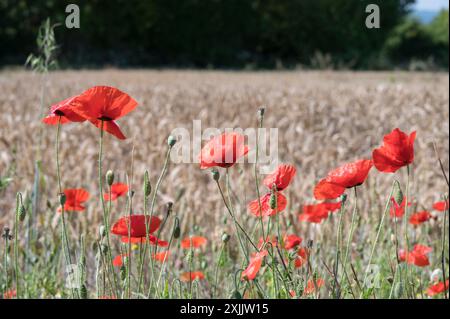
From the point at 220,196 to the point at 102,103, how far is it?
5.96 feet

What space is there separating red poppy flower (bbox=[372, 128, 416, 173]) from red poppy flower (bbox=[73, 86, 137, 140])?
42cm

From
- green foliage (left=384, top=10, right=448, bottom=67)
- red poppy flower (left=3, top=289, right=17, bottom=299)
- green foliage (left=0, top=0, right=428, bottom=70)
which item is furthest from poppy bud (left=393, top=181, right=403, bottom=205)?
green foliage (left=384, top=10, right=448, bottom=67)

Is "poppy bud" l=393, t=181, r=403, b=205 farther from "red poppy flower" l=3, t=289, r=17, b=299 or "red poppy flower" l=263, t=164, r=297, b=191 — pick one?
"red poppy flower" l=3, t=289, r=17, b=299

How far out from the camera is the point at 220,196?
9.64 feet

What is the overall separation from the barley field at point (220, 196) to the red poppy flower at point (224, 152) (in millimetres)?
83

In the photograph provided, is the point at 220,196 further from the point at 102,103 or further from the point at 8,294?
the point at 102,103

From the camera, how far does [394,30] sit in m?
28.0

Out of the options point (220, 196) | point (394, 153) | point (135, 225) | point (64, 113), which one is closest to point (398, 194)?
point (394, 153)

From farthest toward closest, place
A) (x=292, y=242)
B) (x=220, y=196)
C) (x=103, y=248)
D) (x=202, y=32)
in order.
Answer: (x=202, y=32), (x=220, y=196), (x=292, y=242), (x=103, y=248)

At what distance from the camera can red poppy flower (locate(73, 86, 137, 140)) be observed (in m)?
1.13

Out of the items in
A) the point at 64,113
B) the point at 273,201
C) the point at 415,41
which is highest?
the point at 415,41

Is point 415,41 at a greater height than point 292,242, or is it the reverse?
point 415,41
